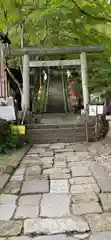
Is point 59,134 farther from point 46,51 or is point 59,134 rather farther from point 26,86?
point 46,51

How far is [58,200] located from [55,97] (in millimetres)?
15450

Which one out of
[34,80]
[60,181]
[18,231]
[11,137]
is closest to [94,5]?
[18,231]

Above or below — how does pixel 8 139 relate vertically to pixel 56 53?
below

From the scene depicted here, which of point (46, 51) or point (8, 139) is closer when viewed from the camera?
point (8, 139)

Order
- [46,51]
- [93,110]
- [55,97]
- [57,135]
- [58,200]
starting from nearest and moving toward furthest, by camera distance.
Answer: [58,200] → [93,110] → [57,135] → [46,51] → [55,97]

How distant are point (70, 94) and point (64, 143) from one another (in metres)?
9.34

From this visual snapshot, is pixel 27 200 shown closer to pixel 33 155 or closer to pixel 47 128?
pixel 33 155

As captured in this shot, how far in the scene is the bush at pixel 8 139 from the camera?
8.18m

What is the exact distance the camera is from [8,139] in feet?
27.6

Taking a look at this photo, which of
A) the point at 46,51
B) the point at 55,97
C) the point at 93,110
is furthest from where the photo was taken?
the point at 55,97

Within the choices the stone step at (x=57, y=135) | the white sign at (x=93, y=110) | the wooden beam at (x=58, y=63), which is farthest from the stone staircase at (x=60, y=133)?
the wooden beam at (x=58, y=63)

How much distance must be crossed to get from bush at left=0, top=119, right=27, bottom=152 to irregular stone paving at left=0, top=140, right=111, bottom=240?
1.24 metres

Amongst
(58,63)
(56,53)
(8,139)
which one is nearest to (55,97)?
(58,63)

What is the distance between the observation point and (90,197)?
421cm
